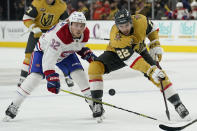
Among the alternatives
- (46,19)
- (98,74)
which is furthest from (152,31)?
(46,19)

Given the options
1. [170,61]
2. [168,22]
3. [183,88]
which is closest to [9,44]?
[168,22]

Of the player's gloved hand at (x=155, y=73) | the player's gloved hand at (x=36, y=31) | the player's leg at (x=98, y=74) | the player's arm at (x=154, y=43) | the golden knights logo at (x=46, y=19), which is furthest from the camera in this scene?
the golden knights logo at (x=46, y=19)

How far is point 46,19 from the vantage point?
6734 mm

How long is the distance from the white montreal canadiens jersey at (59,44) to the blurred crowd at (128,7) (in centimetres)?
728

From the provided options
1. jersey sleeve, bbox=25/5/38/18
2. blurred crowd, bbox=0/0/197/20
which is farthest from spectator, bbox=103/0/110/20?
jersey sleeve, bbox=25/5/38/18

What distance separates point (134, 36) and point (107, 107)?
1.07 metres

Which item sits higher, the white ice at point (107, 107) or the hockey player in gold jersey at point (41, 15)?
the hockey player in gold jersey at point (41, 15)

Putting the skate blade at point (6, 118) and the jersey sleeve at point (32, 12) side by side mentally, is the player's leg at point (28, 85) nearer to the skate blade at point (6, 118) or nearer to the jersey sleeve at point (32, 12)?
the skate blade at point (6, 118)

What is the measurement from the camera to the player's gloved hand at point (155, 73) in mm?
4172

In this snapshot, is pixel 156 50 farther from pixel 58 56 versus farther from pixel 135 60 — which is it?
pixel 58 56

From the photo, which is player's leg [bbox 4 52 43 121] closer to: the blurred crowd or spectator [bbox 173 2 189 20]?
the blurred crowd

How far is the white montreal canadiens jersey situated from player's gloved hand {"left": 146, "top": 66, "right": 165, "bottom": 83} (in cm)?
64

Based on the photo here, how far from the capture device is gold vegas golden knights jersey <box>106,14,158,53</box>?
4.34 meters

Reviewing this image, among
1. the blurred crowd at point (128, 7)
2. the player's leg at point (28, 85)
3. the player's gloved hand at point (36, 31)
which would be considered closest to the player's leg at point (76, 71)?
the player's leg at point (28, 85)
